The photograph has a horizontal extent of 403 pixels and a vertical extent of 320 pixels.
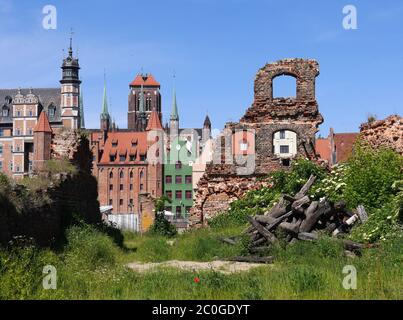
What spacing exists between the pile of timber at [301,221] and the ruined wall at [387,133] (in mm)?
4643

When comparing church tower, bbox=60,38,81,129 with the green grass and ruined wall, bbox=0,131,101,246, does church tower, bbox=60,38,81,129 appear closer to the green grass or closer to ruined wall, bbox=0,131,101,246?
ruined wall, bbox=0,131,101,246

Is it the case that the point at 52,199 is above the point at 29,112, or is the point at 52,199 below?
below

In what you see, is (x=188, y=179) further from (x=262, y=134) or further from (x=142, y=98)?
(x=262, y=134)

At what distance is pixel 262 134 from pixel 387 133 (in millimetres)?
6867

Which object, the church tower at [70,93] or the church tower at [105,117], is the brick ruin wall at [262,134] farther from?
the church tower at [105,117]

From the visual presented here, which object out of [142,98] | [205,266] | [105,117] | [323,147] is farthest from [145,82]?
[205,266]

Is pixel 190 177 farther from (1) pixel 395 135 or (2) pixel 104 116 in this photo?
(1) pixel 395 135

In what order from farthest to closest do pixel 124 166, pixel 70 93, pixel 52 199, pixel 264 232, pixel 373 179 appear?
pixel 70 93
pixel 124 166
pixel 373 179
pixel 52 199
pixel 264 232

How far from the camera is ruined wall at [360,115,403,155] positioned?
768 inches

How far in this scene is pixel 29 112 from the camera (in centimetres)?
9075

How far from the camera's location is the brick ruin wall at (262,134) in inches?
992

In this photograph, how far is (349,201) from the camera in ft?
55.9

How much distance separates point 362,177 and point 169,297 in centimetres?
1022
